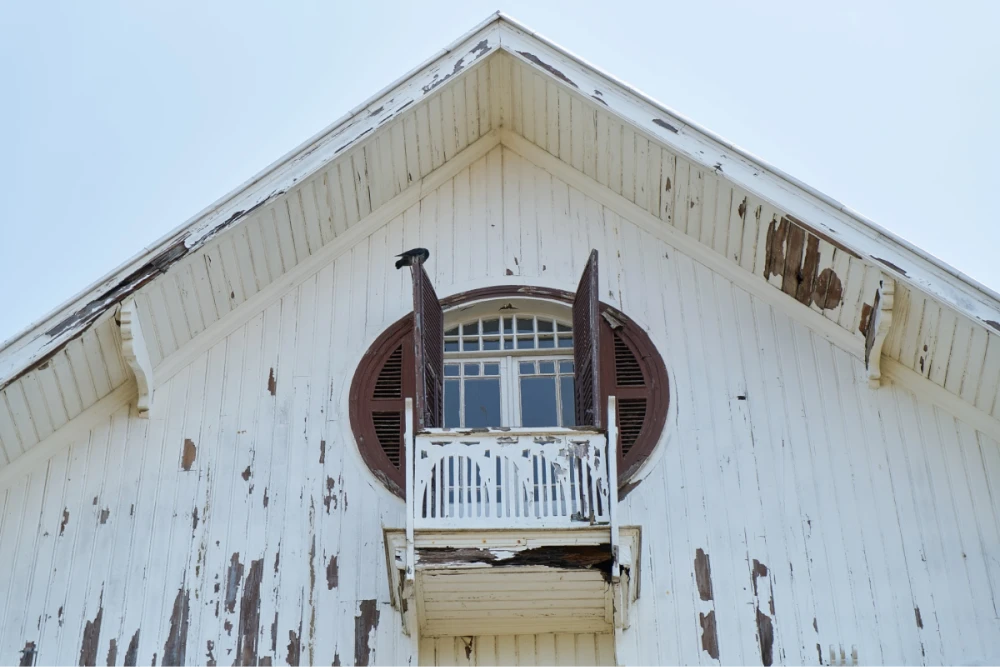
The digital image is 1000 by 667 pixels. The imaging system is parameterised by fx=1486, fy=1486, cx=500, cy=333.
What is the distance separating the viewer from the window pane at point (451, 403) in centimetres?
1226

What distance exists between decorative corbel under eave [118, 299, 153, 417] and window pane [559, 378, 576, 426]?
3.35 m

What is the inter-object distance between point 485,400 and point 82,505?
10.9 ft

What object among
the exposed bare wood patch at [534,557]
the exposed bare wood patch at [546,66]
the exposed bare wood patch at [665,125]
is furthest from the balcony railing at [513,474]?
the exposed bare wood patch at [546,66]

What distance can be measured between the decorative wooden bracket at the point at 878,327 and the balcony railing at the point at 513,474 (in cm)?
238

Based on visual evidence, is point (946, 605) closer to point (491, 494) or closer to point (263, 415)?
point (491, 494)

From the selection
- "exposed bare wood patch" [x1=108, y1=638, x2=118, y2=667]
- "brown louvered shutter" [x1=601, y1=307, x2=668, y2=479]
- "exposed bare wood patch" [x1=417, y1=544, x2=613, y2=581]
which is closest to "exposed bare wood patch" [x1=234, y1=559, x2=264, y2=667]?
"exposed bare wood patch" [x1=108, y1=638, x2=118, y2=667]

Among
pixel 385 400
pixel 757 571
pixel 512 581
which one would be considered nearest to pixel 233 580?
pixel 385 400

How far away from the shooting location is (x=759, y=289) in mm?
12578

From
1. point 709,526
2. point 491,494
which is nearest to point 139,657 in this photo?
point 491,494

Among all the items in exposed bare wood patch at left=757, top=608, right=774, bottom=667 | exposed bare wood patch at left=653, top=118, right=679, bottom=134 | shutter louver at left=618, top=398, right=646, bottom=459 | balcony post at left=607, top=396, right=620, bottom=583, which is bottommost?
exposed bare wood patch at left=757, top=608, right=774, bottom=667

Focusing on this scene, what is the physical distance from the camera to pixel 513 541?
411 inches

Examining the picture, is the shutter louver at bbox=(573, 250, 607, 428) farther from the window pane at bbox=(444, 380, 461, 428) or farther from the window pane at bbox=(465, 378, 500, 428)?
the window pane at bbox=(444, 380, 461, 428)

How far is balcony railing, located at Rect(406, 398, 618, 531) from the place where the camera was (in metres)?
10.5

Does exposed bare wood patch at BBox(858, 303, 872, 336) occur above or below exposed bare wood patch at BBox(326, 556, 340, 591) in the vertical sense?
above
